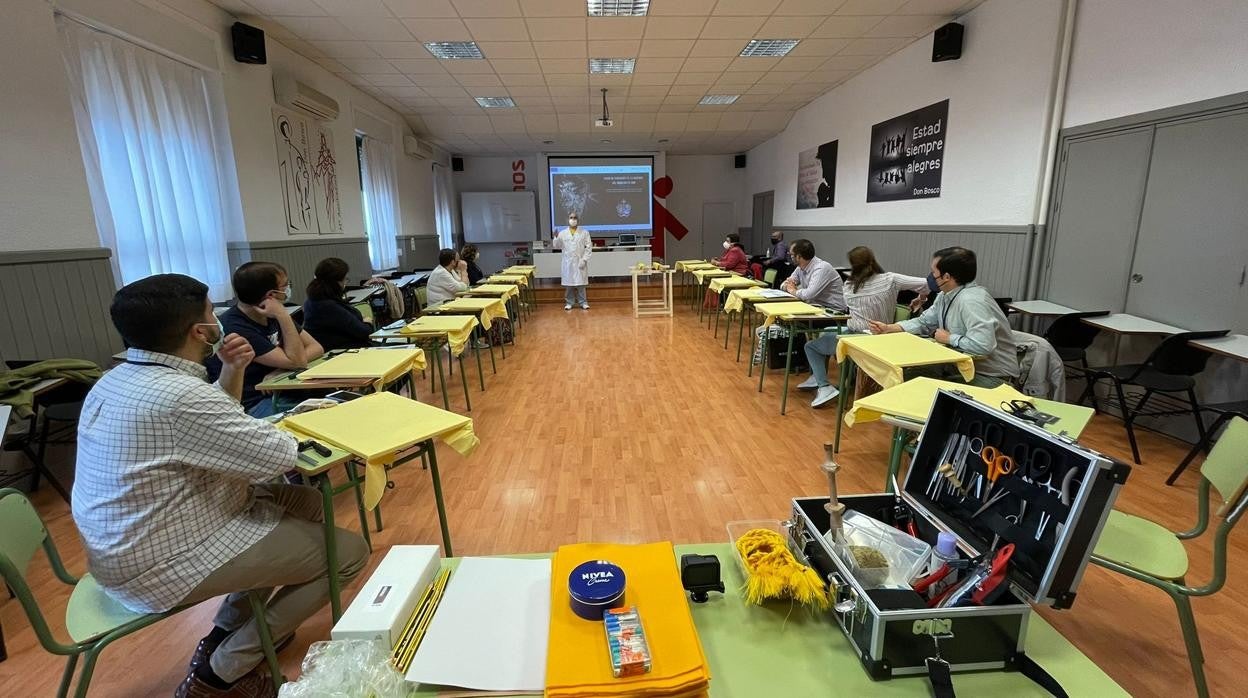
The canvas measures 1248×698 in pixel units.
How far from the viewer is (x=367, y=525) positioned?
2436 millimetres

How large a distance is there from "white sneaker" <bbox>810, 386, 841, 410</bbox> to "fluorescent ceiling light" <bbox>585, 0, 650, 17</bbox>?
11.5 feet

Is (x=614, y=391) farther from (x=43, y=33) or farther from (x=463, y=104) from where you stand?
(x=463, y=104)

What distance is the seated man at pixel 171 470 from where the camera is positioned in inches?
50.0

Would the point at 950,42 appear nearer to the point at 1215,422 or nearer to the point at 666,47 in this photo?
the point at 666,47

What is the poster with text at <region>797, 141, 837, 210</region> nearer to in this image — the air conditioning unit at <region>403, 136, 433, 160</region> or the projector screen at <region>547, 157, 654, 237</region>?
the projector screen at <region>547, 157, 654, 237</region>

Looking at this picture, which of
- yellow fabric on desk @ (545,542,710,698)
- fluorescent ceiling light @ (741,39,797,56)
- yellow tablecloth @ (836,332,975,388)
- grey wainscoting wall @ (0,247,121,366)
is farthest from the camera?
fluorescent ceiling light @ (741,39,797,56)

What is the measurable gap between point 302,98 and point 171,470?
5.26m

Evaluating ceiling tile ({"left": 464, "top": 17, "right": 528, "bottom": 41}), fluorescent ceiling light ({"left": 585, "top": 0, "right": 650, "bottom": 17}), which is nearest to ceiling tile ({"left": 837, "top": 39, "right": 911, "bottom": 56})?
fluorescent ceiling light ({"left": 585, "top": 0, "right": 650, "bottom": 17})

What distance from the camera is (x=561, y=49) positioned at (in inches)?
220

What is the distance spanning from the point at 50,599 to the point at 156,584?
4.67ft

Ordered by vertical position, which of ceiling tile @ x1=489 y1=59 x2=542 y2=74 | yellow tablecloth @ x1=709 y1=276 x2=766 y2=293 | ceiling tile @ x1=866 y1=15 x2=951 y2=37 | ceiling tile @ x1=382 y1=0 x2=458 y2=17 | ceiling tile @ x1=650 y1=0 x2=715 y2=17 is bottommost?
yellow tablecloth @ x1=709 y1=276 x2=766 y2=293

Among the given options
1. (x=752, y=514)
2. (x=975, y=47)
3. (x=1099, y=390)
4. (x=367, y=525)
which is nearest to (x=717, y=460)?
(x=752, y=514)

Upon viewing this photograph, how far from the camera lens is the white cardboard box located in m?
0.83

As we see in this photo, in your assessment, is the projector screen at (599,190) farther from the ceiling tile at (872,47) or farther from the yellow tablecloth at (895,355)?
the yellow tablecloth at (895,355)
